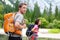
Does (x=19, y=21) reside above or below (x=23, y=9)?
below

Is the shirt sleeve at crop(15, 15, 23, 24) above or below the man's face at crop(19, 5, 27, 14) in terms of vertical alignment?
below

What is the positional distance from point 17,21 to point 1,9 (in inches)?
1237

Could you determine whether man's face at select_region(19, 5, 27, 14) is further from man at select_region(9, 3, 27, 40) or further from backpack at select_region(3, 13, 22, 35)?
backpack at select_region(3, 13, 22, 35)

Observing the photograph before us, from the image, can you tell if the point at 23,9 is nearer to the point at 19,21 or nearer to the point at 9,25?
the point at 19,21

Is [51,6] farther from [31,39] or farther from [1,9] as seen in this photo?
[31,39]

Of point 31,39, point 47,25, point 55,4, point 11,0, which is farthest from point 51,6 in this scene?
point 31,39

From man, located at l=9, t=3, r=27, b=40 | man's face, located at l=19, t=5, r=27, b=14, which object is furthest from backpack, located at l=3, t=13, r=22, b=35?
man's face, located at l=19, t=5, r=27, b=14

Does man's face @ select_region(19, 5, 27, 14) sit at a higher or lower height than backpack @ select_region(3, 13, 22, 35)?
higher

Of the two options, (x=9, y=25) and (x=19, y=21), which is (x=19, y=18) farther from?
(x=9, y=25)

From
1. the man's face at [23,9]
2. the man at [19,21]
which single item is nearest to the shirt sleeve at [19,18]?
the man at [19,21]

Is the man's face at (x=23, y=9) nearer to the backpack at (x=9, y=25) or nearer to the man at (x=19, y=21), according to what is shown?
the man at (x=19, y=21)

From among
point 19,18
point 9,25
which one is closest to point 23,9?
point 19,18

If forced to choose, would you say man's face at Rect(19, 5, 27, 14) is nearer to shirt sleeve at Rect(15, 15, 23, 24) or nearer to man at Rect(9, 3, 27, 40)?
man at Rect(9, 3, 27, 40)

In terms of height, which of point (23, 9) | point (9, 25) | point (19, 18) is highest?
point (23, 9)
